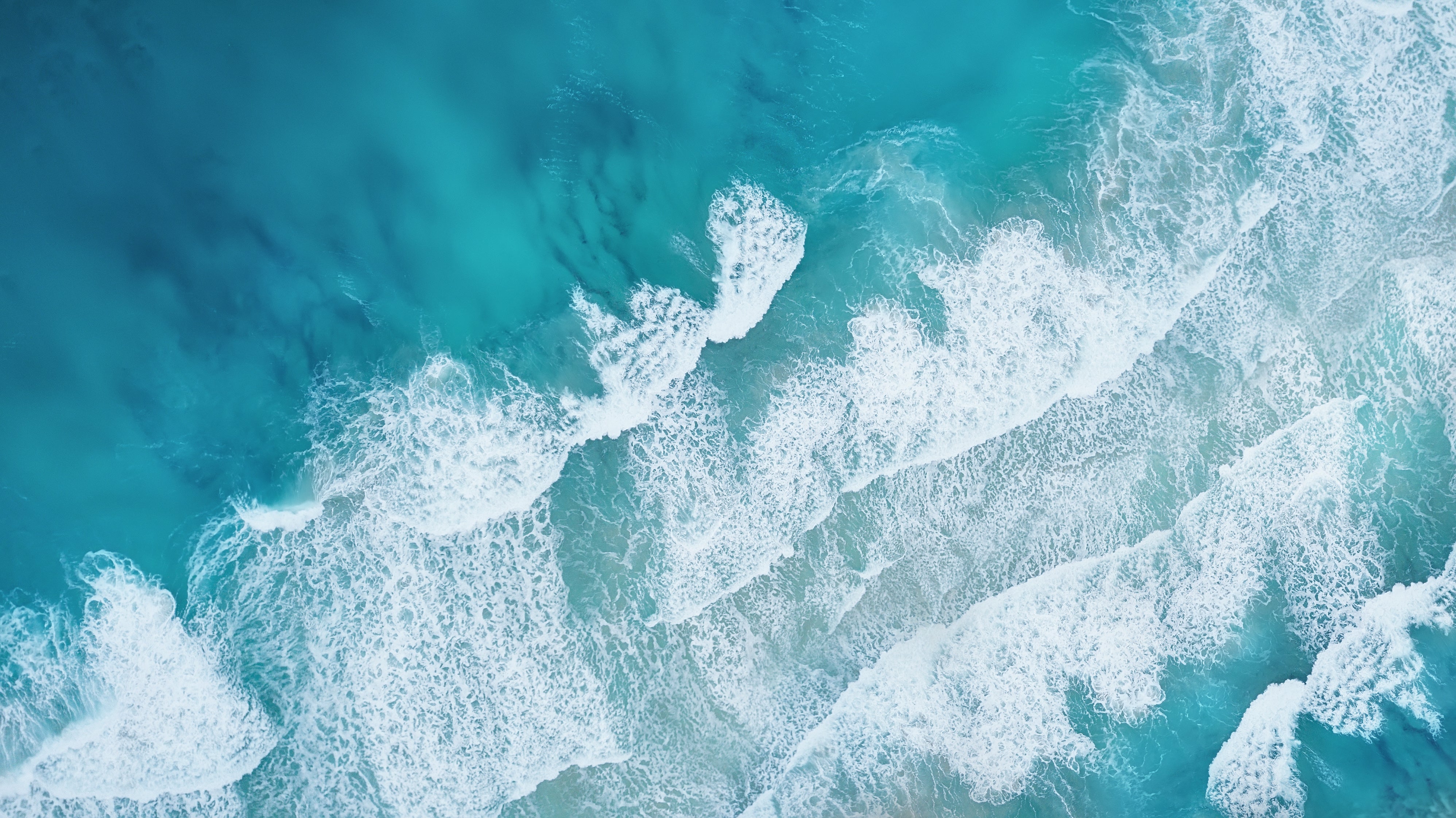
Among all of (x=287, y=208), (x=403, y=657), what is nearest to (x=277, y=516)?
(x=403, y=657)

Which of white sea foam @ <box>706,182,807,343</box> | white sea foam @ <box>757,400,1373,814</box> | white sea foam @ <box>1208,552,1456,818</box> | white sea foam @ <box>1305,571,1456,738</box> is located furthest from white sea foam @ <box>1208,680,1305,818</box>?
white sea foam @ <box>706,182,807,343</box>

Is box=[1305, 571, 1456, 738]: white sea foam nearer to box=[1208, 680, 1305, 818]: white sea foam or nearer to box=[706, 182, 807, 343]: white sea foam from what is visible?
box=[1208, 680, 1305, 818]: white sea foam

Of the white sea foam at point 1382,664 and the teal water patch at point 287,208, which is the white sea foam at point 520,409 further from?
the white sea foam at point 1382,664

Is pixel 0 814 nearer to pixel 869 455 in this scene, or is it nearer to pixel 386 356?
pixel 386 356

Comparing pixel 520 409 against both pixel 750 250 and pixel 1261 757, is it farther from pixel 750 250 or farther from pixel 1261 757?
pixel 1261 757

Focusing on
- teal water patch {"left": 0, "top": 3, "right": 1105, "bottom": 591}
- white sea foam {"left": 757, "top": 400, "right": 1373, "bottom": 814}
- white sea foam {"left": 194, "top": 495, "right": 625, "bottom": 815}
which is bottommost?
white sea foam {"left": 757, "top": 400, "right": 1373, "bottom": 814}

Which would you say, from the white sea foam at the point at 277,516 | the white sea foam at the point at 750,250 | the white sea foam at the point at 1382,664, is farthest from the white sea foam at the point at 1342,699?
the white sea foam at the point at 277,516
